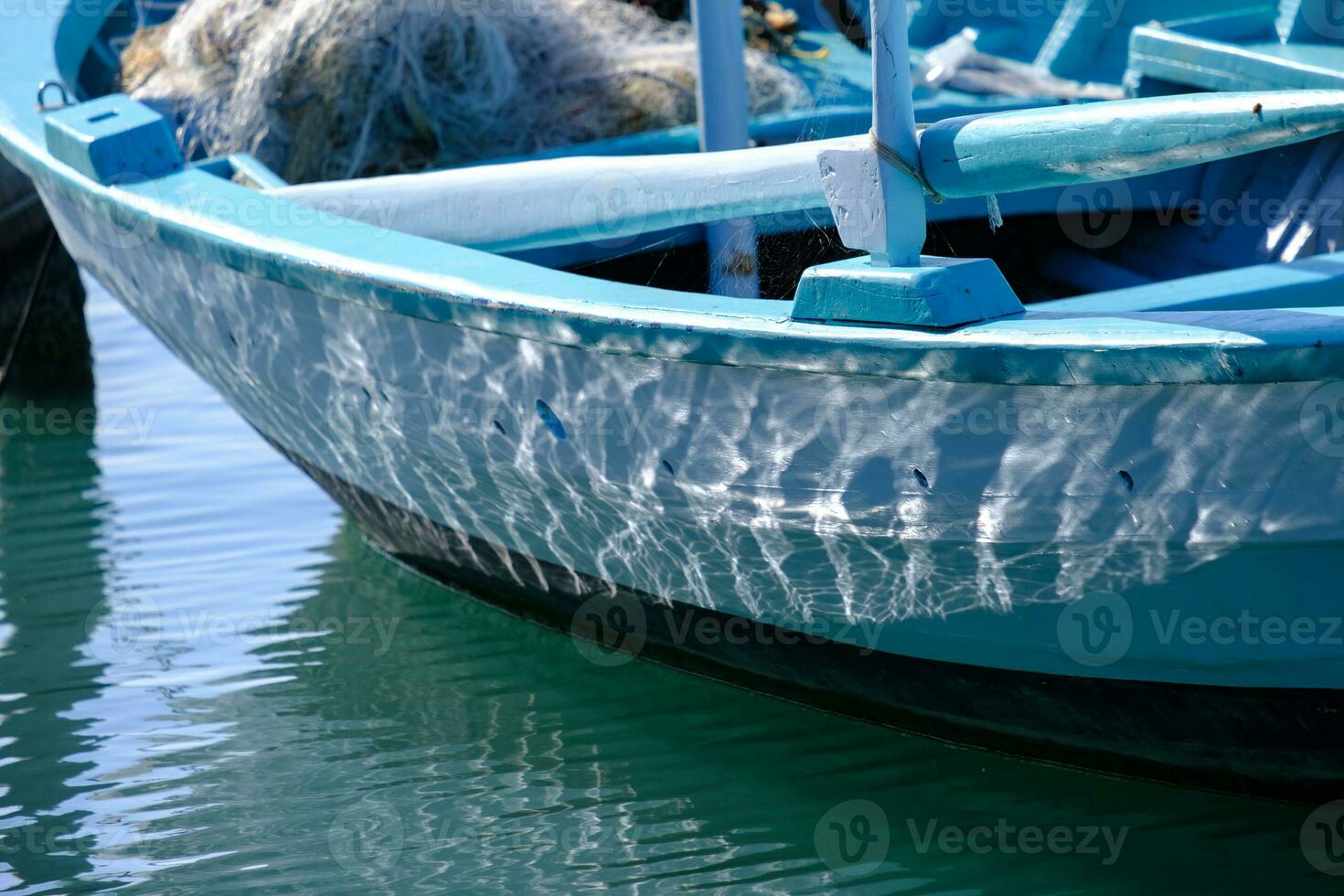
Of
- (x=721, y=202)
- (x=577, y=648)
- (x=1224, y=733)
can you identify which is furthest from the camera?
(x=577, y=648)

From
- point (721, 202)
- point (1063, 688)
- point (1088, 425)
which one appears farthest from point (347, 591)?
point (1088, 425)

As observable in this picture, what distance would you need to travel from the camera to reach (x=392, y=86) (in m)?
5.01

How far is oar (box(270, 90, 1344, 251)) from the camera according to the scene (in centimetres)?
211

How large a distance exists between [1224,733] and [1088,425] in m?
0.72

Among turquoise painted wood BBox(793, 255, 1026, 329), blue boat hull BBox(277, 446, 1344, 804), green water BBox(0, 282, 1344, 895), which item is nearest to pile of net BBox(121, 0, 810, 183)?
green water BBox(0, 282, 1344, 895)

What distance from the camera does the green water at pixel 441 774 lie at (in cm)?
288

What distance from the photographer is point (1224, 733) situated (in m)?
2.72

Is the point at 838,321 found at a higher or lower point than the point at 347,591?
higher

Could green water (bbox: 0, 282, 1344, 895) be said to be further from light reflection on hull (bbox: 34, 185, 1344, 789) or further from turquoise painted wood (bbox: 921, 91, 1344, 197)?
turquoise painted wood (bbox: 921, 91, 1344, 197)

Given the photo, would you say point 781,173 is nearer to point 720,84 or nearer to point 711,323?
point 711,323

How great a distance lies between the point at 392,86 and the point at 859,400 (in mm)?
2966

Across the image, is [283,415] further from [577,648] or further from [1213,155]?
[1213,155]

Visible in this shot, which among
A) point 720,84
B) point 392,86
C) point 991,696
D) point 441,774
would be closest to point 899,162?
point 991,696

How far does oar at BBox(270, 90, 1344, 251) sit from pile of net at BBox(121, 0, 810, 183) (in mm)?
1219
